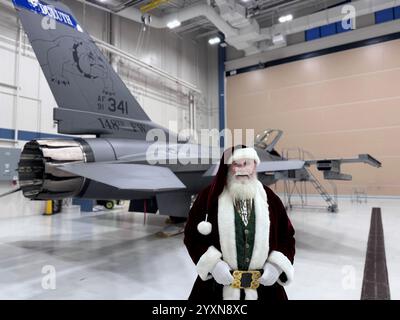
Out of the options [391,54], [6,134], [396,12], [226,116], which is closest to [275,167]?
[6,134]

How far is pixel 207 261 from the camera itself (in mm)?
1486

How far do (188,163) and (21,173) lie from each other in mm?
2285

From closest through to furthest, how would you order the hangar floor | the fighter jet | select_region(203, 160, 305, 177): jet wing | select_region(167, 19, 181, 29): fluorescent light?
1. the hangar floor
2. the fighter jet
3. select_region(203, 160, 305, 177): jet wing
4. select_region(167, 19, 181, 29): fluorescent light

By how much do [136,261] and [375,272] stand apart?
2853 millimetres

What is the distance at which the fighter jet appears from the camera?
321 centimetres

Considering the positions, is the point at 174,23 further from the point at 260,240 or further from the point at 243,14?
the point at 260,240

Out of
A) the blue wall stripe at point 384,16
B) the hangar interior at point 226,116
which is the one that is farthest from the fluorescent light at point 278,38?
the blue wall stripe at point 384,16

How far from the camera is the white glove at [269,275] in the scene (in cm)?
147

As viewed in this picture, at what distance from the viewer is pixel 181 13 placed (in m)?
11.4

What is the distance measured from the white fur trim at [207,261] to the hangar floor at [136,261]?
51.8 inches

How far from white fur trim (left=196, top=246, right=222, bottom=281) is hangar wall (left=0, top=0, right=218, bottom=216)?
8.34 meters

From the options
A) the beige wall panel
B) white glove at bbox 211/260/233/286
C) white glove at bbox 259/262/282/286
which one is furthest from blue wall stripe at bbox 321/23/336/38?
white glove at bbox 211/260/233/286

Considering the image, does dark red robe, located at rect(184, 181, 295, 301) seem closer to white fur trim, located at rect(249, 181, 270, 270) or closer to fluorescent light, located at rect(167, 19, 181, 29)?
white fur trim, located at rect(249, 181, 270, 270)

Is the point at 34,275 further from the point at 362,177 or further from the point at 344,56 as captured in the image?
the point at 344,56
